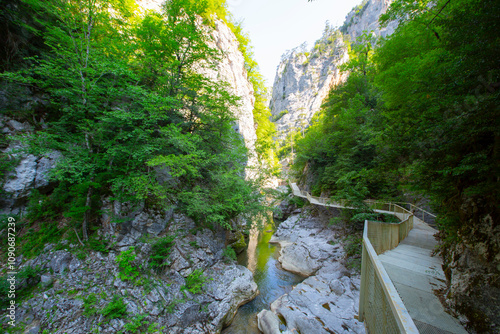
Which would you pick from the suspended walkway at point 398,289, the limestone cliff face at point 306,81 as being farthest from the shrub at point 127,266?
the limestone cliff face at point 306,81

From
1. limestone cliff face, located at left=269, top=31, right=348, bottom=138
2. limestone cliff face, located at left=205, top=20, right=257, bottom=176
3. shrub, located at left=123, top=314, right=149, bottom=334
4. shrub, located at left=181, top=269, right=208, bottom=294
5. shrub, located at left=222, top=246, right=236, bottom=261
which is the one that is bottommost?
shrub, located at left=123, top=314, right=149, bottom=334

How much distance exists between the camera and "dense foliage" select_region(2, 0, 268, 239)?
582cm

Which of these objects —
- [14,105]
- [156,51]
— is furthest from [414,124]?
[14,105]

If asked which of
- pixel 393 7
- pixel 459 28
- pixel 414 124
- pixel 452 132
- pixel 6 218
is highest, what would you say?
pixel 393 7

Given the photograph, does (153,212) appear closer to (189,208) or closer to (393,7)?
(189,208)

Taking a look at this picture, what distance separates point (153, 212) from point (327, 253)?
9641 mm

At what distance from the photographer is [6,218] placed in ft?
17.4

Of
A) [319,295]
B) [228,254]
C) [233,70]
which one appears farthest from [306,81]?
[319,295]

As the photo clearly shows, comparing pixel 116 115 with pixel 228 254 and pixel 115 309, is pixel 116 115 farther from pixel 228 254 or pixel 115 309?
pixel 228 254

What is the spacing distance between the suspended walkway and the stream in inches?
205

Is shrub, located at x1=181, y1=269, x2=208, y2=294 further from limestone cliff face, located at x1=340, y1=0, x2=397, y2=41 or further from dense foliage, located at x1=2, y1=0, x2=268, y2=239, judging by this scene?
limestone cliff face, located at x1=340, y1=0, x2=397, y2=41

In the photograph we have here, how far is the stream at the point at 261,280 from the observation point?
20.9 feet

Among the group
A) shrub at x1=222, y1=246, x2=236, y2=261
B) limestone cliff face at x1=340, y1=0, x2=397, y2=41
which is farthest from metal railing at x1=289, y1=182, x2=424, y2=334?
limestone cliff face at x1=340, y1=0, x2=397, y2=41

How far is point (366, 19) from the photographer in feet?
163
